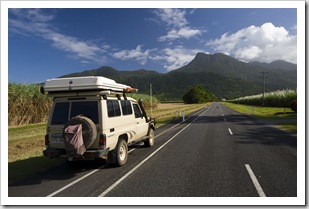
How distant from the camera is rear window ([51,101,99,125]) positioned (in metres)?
8.16

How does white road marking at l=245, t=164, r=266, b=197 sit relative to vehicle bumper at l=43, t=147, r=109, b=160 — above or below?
below

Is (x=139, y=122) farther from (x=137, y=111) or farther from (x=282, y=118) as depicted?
(x=282, y=118)

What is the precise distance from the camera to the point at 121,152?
9016 mm

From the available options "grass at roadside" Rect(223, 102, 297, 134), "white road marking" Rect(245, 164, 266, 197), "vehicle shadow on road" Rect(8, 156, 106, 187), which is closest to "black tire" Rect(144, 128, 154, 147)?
"vehicle shadow on road" Rect(8, 156, 106, 187)

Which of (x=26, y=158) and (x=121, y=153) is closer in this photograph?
(x=121, y=153)

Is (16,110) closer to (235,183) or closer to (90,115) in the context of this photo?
(90,115)

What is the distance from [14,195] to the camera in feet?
21.1

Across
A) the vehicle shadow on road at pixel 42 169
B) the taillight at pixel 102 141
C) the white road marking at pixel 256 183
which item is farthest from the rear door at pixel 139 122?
the white road marking at pixel 256 183

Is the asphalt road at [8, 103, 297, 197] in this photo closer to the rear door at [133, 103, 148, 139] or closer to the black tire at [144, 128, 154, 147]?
the rear door at [133, 103, 148, 139]

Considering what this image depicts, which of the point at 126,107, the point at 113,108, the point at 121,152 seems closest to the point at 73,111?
the point at 113,108

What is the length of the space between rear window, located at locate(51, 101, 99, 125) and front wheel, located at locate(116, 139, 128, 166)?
127 centimetres

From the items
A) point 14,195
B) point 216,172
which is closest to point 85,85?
point 14,195

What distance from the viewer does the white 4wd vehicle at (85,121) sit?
25.5ft

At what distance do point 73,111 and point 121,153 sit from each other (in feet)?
6.93
